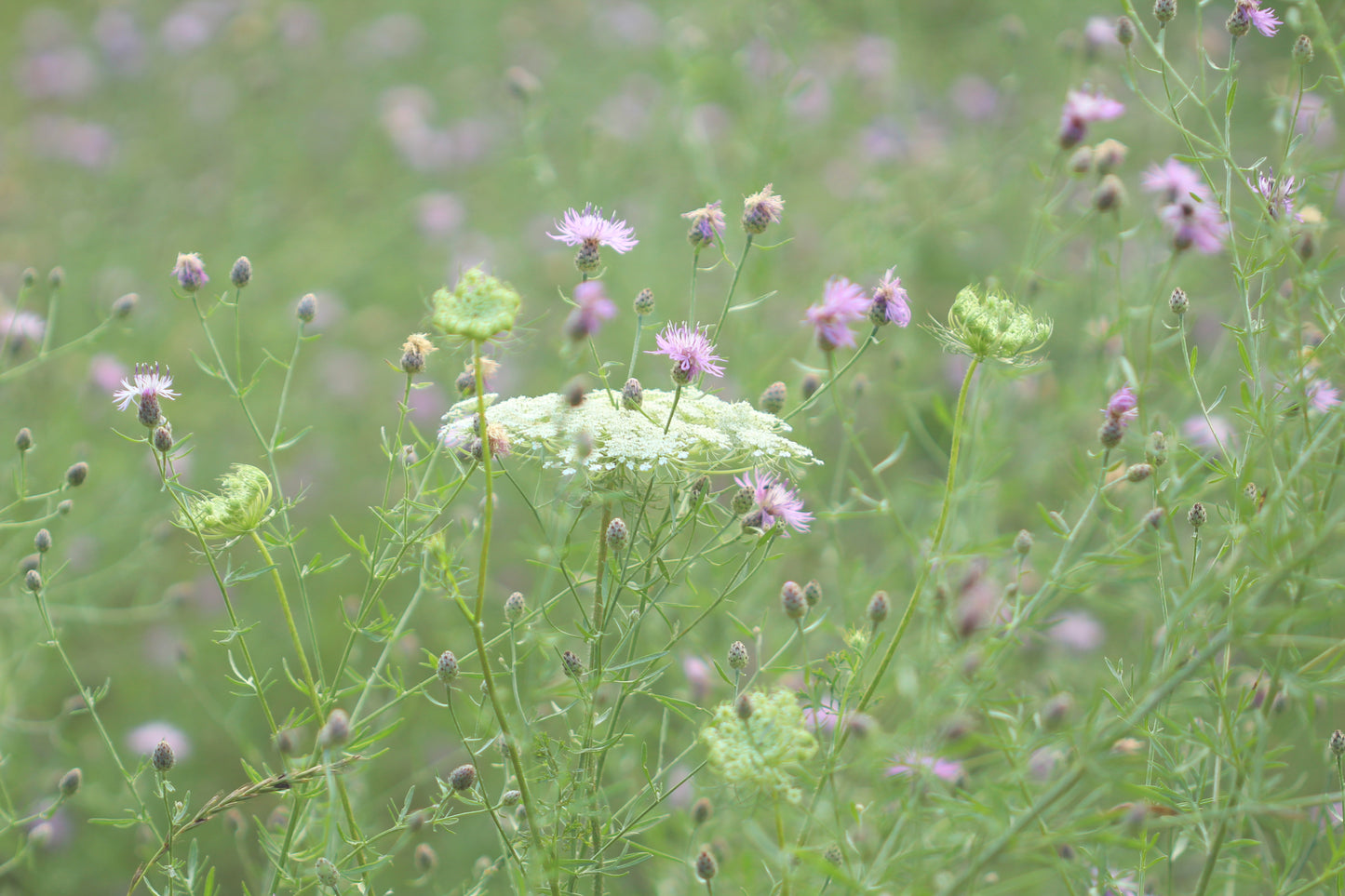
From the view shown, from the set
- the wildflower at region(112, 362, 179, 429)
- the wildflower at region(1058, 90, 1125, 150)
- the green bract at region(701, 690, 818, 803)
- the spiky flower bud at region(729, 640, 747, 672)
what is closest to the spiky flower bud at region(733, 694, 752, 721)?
the green bract at region(701, 690, 818, 803)

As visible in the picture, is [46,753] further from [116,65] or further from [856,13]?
[856,13]

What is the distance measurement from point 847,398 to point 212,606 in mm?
2553

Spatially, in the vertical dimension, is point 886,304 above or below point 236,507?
above

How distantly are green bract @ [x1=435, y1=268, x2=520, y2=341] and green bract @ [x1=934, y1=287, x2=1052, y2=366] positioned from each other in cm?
75

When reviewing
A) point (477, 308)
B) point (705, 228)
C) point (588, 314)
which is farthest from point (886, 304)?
point (477, 308)

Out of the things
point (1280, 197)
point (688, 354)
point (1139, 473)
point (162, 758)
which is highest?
point (1280, 197)

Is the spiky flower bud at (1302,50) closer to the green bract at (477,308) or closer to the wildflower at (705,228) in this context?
the wildflower at (705,228)

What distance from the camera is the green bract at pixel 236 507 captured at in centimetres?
160

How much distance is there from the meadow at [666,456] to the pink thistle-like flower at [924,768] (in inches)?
1.1

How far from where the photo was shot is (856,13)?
650cm

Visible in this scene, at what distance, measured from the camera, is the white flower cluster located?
151 cm

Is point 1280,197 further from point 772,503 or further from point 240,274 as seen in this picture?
point 240,274

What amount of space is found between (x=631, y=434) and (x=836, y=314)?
1.58ft

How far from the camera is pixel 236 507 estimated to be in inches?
A: 63.2
